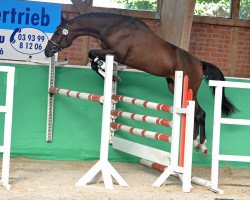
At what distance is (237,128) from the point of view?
896 centimetres

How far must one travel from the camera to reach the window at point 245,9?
11797 millimetres

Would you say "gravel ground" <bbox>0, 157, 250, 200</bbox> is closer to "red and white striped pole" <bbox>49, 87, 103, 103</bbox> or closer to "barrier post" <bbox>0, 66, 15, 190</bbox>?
"barrier post" <bbox>0, 66, 15, 190</bbox>

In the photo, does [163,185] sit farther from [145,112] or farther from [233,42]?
[233,42]

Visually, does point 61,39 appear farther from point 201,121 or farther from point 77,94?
point 201,121

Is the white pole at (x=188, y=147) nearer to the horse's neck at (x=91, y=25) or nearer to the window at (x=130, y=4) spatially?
the horse's neck at (x=91, y=25)

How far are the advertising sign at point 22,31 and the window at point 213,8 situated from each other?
3142 mm

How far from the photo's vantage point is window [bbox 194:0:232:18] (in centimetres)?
1179

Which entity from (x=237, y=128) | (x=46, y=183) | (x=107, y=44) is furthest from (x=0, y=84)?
(x=237, y=128)

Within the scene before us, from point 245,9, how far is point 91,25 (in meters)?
4.13

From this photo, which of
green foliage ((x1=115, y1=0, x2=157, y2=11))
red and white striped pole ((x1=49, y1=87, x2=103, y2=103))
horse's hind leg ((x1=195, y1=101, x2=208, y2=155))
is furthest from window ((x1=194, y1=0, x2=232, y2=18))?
red and white striped pole ((x1=49, y1=87, x2=103, y2=103))

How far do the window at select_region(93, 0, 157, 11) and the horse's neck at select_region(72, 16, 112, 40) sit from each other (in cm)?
259

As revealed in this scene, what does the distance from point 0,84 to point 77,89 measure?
2.96 ft

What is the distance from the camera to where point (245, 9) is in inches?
465

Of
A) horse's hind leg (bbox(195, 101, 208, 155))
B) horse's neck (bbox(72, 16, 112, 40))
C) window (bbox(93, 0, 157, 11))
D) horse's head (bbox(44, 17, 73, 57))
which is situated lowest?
horse's hind leg (bbox(195, 101, 208, 155))
